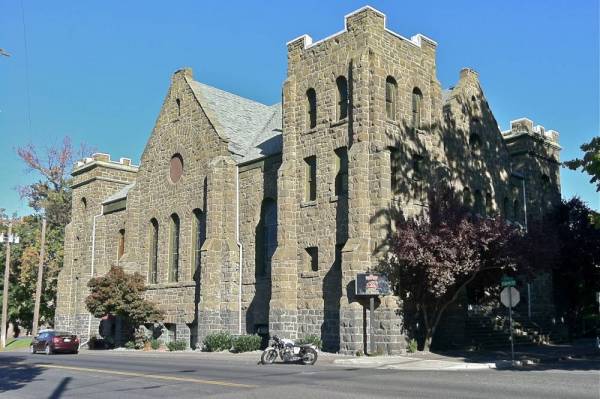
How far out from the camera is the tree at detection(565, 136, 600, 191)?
19.6m

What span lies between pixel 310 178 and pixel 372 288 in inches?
282

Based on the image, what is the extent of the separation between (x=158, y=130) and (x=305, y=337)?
17675 mm

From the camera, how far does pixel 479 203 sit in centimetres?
3294

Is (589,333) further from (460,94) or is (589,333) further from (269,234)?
(269,234)

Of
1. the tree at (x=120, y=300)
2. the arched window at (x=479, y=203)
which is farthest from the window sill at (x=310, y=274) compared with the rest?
the tree at (x=120, y=300)

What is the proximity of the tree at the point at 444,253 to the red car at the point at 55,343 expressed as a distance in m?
17.4

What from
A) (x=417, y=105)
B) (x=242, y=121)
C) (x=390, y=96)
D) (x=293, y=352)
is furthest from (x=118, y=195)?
(x=293, y=352)

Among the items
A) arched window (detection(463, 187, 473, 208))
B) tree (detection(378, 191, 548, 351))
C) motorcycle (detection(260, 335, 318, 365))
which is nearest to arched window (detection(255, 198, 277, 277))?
tree (detection(378, 191, 548, 351))

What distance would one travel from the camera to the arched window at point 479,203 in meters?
32.7

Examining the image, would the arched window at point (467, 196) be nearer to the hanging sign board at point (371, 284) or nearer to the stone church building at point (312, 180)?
the stone church building at point (312, 180)

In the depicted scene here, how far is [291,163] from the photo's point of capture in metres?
29.8

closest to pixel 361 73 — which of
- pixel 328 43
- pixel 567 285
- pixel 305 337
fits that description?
pixel 328 43

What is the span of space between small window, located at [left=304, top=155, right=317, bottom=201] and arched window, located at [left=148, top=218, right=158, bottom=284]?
12746 mm

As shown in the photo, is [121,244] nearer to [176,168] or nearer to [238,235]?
[176,168]
